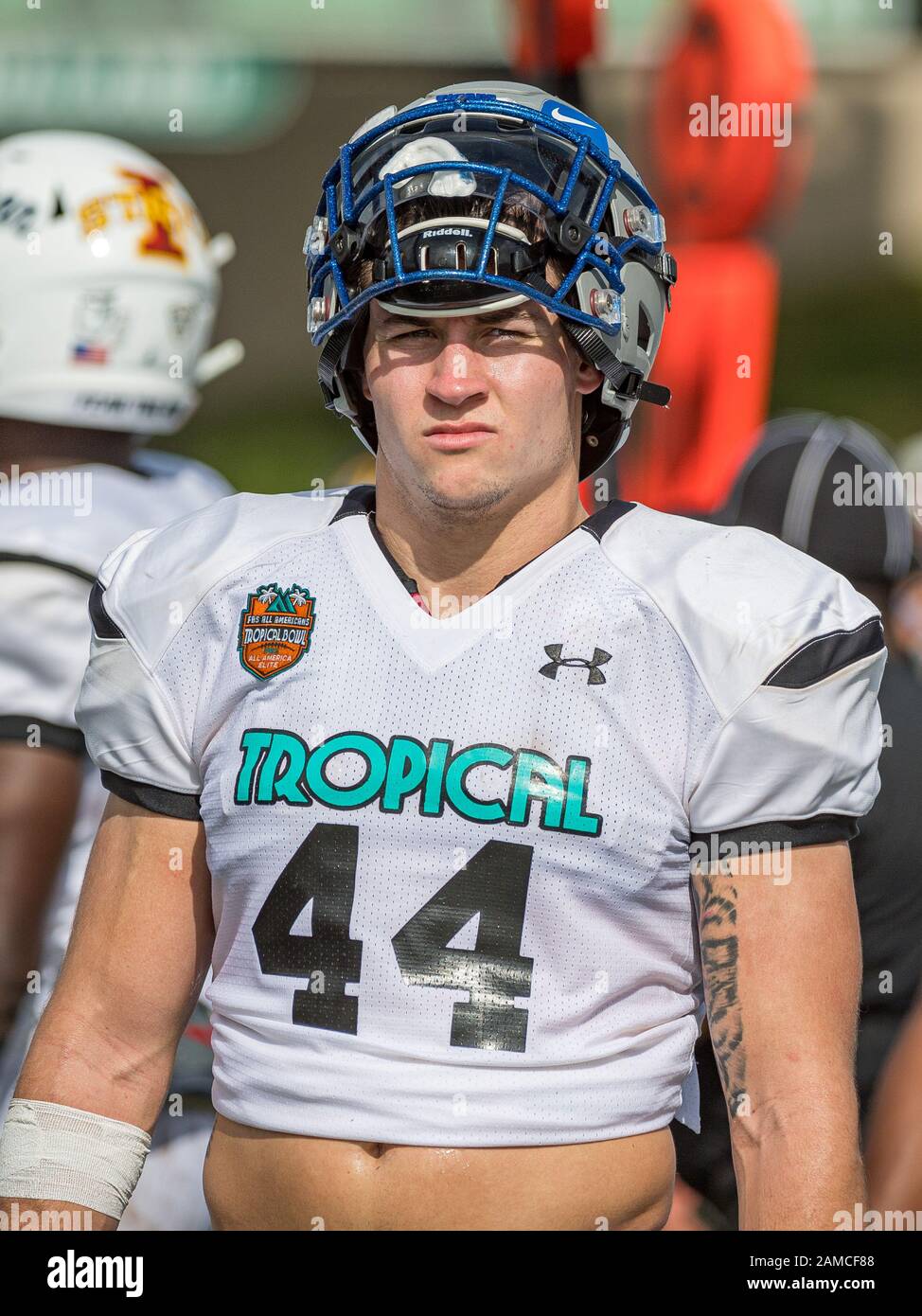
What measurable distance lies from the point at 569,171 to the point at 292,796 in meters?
0.93

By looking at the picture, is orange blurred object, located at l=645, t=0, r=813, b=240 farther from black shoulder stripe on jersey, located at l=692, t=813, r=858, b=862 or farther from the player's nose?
Result: black shoulder stripe on jersey, located at l=692, t=813, r=858, b=862

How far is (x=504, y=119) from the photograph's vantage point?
2.38 meters

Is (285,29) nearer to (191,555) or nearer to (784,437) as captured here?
(784,437)

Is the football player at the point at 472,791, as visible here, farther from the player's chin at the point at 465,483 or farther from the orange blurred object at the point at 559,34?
the orange blurred object at the point at 559,34

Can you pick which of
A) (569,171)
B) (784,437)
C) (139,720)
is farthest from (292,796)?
(784,437)

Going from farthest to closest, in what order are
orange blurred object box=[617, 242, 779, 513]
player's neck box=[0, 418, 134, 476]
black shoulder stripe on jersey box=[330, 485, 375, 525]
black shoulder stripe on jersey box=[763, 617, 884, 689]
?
orange blurred object box=[617, 242, 779, 513] < player's neck box=[0, 418, 134, 476] < black shoulder stripe on jersey box=[330, 485, 375, 525] < black shoulder stripe on jersey box=[763, 617, 884, 689]

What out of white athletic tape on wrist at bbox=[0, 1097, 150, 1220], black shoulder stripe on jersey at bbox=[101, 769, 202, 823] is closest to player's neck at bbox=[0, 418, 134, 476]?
black shoulder stripe on jersey at bbox=[101, 769, 202, 823]

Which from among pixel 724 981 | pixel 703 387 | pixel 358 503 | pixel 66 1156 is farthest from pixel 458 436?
pixel 703 387

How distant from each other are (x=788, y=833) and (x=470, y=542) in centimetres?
59

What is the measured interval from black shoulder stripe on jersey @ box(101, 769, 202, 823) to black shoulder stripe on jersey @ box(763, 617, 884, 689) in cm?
79

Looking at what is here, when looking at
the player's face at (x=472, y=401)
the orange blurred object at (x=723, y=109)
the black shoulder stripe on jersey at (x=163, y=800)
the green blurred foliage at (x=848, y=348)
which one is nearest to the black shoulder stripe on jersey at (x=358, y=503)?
the player's face at (x=472, y=401)

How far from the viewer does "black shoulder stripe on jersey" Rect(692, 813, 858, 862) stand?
82.9 inches

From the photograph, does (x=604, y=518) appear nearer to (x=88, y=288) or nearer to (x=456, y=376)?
(x=456, y=376)

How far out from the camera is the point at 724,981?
84.2 inches
